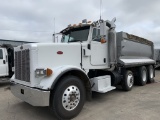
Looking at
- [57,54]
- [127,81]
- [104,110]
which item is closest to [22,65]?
[57,54]

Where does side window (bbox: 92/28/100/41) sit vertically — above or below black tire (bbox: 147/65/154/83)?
above

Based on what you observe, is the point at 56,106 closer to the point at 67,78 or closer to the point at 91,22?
the point at 67,78

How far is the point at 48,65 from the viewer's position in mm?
4328

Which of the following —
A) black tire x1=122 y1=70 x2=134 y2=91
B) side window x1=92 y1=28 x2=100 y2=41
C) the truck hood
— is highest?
side window x1=92 y1=28 x2=100 y2=41

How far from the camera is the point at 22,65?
4.57 m

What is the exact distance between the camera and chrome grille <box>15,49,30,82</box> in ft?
14.2

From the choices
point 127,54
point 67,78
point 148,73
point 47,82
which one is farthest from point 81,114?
point 148,73

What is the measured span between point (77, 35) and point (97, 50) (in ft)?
2.73

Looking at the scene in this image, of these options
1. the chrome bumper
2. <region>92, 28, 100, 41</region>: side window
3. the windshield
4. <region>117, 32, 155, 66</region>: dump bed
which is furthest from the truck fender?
<region>117, 32, 155, 66</region>: dump bed

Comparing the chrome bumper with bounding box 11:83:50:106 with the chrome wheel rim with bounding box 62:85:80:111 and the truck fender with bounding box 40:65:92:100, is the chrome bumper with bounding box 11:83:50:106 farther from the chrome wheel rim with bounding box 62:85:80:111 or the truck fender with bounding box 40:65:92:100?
the chrome wheel rim with bounding box 62:85:80:111

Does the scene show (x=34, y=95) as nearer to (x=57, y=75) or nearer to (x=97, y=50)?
(x=57, y=75)

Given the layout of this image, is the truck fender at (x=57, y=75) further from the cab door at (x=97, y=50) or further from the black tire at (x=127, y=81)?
the black tire at (x=127, y=81)

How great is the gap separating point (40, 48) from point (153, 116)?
10.8 feet

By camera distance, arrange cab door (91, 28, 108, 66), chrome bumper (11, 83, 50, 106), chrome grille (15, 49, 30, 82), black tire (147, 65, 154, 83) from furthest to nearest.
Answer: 1. black tire (147, 65, 154, 83)
2. cab door (91, 28, 108, 66)
3. chrome grille (15, 49, 30, 82)
4. chrome bumper (11, 83, 50, 106)
